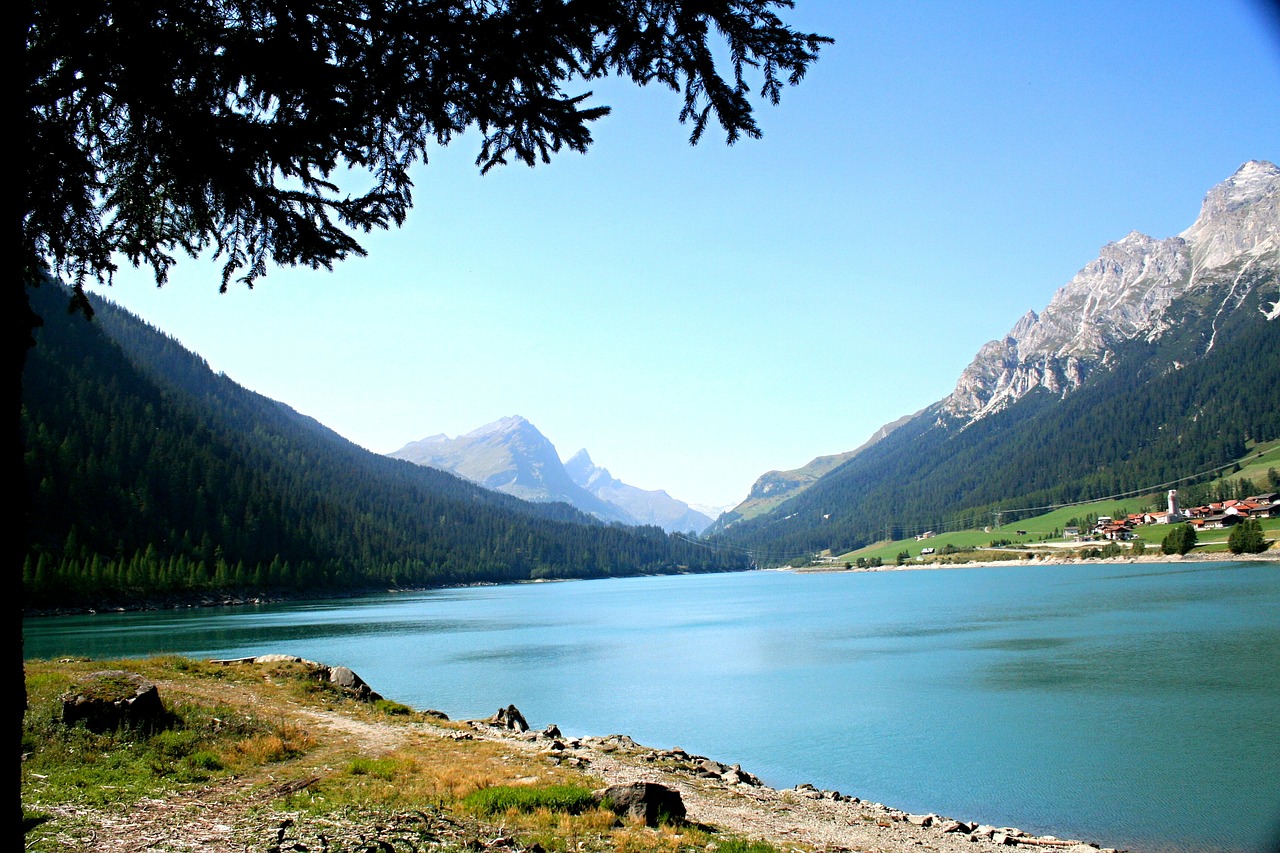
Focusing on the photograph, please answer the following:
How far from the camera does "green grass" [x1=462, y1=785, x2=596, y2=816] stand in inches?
435

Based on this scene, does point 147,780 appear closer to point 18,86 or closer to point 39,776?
point 39,776

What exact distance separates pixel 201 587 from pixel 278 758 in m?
111

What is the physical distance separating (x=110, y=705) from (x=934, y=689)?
31.2 m

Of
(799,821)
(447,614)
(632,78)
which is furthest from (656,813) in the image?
(447,614)

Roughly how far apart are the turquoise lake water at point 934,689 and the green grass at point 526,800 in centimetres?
1126

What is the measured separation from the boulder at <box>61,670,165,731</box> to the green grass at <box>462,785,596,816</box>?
24.7ft

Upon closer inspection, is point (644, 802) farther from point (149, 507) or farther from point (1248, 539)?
point (149, 507)

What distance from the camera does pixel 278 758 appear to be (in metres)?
14.1

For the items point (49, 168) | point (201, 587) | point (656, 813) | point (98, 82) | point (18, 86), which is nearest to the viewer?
point (18, 86)

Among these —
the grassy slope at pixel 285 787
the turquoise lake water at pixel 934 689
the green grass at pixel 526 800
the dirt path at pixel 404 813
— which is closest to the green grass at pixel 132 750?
the grassy slope at pixel 285 787

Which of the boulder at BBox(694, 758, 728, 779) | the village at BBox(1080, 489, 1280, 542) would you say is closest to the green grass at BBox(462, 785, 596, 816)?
the boulder at BBox(694, 758, 728, 779)

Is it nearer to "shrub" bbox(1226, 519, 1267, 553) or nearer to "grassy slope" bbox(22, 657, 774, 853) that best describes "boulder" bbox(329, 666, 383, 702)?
"grassy slope" bbox(22, 657, 774, 853)

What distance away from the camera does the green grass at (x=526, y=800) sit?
36.2ft

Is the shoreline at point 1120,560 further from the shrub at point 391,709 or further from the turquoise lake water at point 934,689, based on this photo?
the shrub at point 391,709
